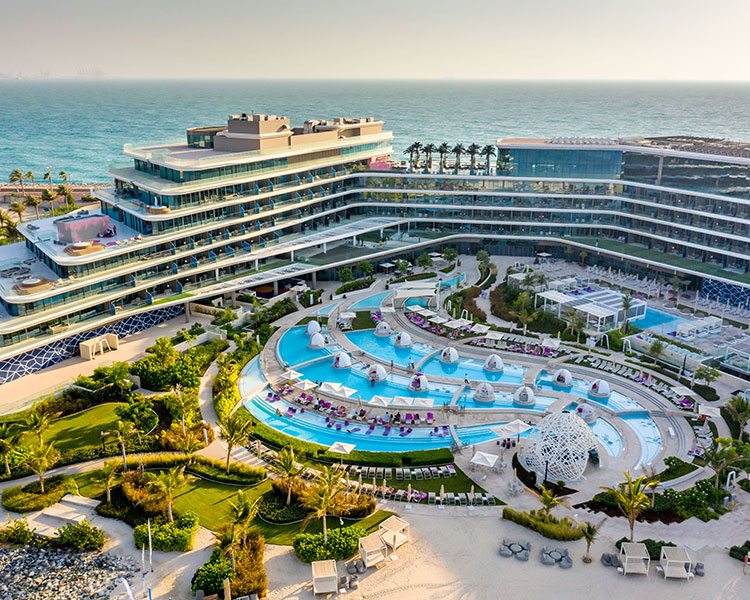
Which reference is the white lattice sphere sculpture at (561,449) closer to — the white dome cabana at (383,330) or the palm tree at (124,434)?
the white dome cabana at (383,330)

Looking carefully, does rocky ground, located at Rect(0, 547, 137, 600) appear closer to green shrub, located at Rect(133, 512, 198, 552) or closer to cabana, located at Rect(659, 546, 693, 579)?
green shrub, located at Rect(133, 512, 198, 552)

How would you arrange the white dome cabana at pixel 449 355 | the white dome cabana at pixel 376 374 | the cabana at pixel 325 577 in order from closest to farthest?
1. the cabana at pixel 325 577
2. the white dome cabana at pixel 376 374
3. the white dome cabana at pixel 449 355

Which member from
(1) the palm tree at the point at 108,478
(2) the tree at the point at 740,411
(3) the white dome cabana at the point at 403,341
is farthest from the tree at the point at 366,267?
(2) the tree at the point at 740,411

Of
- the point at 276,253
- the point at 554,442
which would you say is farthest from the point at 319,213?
the point at 554,442

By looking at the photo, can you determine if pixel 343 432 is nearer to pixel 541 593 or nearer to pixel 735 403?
pixel 541 593

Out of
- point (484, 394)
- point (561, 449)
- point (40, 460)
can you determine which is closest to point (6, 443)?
point (40, 460)

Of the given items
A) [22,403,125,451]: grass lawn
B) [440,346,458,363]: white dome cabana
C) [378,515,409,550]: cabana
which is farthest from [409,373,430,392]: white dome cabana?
[22,403,125,451]: grass lawn

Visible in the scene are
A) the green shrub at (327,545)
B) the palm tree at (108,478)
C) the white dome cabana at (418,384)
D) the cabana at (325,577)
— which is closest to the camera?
the cabana at (325,577)
